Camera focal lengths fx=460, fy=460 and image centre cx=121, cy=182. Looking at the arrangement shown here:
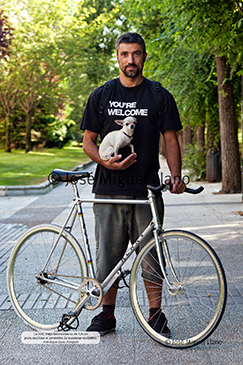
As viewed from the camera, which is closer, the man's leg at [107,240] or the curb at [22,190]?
the man's leg at [107,240]

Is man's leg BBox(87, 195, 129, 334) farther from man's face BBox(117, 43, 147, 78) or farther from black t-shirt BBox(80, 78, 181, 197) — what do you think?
man's face BBox(117, 43, 147, 78)

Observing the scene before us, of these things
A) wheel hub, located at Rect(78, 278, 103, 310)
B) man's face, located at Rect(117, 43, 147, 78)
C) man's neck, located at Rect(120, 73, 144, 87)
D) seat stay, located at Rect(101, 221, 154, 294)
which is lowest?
wheel hub, located at Rect(78, 278, 103, 310)

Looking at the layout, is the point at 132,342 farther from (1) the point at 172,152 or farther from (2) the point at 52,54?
(2) the point at 52,54

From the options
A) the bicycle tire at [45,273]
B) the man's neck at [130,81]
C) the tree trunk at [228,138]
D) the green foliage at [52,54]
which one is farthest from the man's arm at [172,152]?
the green foliage at [52,54]

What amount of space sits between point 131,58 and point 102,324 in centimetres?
196

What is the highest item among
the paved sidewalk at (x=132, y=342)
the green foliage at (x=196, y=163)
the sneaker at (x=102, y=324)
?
the sneaker at (x=102, y=324)

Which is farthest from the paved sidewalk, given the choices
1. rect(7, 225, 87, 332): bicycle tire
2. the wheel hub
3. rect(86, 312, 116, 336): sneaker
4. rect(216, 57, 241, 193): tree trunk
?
rect(216, 57, 241, 193): tree trunk

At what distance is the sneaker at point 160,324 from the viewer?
3.25 metres

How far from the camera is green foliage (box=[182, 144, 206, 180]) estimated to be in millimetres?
16500

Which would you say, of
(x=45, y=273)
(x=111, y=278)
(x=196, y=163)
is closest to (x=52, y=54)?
(x=196, y=163)

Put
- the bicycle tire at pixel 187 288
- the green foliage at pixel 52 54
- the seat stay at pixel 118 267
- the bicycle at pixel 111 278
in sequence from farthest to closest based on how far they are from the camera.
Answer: the green foliage at pixel 52 54
the seat stay at pixel 118 267
the bicycle at pixel 111 278
the bicycle tire at pixel 187 288

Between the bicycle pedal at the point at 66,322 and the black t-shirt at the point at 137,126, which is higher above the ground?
the black t-shirt at the point at 137,126

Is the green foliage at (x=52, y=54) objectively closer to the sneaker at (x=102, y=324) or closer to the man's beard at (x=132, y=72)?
the man's beard at (x=132, y=72)

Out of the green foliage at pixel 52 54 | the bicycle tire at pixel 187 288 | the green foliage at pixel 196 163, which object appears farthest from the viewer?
Result: the green foliage at pixel 52 54
